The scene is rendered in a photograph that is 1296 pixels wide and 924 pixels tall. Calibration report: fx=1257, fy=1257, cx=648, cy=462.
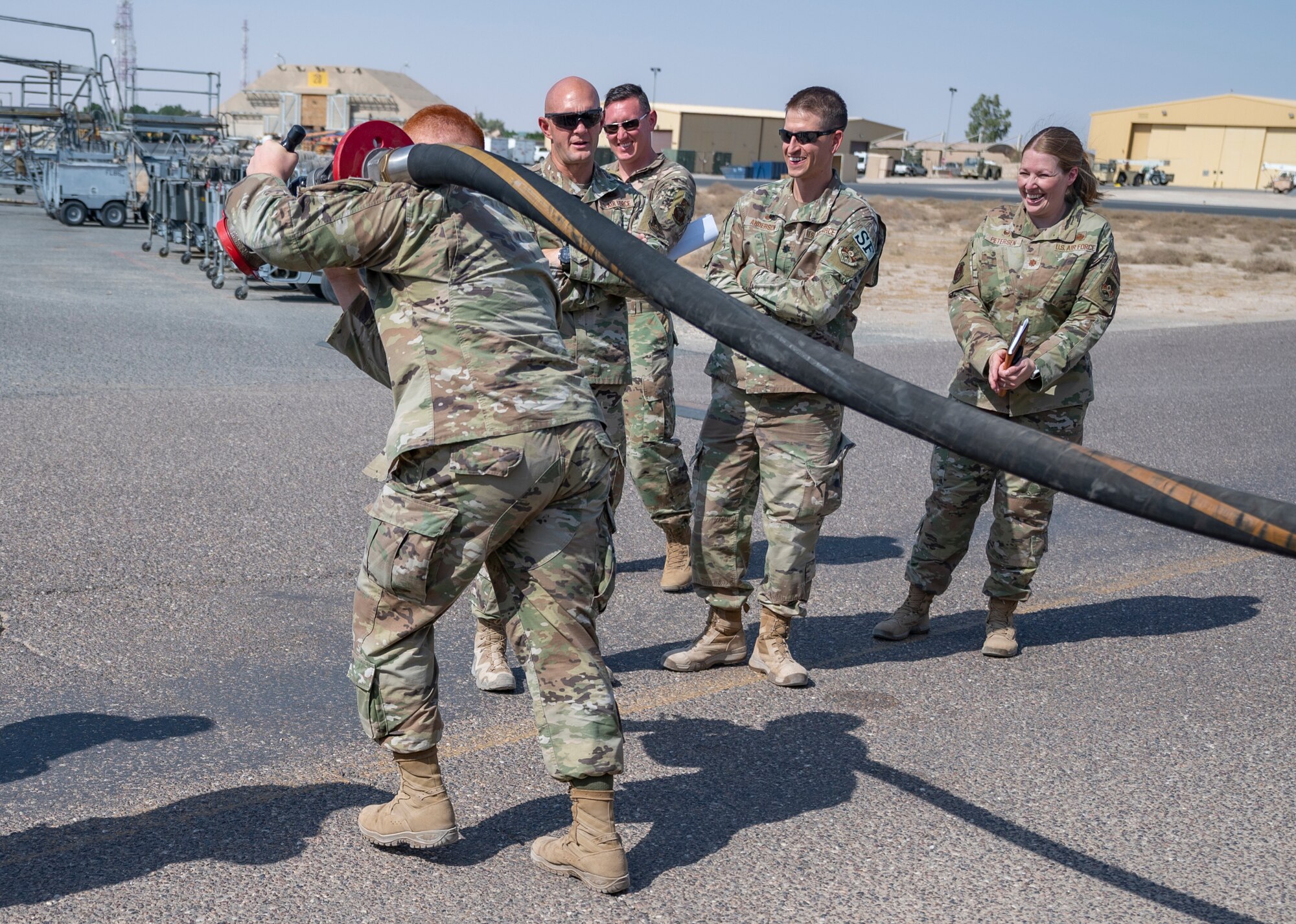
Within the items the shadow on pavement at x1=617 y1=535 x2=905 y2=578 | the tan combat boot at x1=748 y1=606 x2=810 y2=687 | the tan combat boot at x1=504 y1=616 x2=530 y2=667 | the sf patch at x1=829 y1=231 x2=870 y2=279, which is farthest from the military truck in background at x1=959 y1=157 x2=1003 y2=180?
the tan combat boot at x1=504 y1=616 x2=530 y2=667

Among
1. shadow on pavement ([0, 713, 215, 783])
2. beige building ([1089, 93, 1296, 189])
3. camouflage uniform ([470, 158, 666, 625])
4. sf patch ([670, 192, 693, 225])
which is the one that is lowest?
shadow on pavement ([0, 713, 215, 783])

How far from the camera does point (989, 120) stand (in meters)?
148

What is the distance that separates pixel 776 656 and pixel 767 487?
639 mm

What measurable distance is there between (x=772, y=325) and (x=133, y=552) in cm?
423

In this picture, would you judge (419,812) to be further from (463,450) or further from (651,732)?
(651,732)

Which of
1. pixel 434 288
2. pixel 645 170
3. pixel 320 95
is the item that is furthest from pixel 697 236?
pixel 320 95

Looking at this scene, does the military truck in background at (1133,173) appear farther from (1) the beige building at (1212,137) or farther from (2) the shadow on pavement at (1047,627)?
(2) the shadow on pavement at (1047,627)

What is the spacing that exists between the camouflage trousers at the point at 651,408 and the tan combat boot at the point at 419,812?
250cm

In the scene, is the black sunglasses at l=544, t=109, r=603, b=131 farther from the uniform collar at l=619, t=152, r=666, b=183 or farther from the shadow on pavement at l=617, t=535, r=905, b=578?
the shadow on pavement at l=617, t=535, r=905, b=578

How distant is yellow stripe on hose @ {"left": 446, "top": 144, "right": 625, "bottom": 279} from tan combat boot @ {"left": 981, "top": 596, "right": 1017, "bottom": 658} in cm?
308

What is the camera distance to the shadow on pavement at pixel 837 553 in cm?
614

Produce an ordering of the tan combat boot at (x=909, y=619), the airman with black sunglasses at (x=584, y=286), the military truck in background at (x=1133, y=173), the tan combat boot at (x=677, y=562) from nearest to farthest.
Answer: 1. the airman with black sunglasses at (x=584, y=286)
2. the tan combat boot at (x=909, y=619)
3. the tan combat boot at (x=677, y=562)
4. the military truck in background at (x=1133, y=173)

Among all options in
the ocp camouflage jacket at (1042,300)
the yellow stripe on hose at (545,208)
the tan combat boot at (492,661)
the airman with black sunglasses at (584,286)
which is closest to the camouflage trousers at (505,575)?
the yellow stripe on hose at (545,208)

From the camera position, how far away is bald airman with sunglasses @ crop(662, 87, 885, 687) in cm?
453
